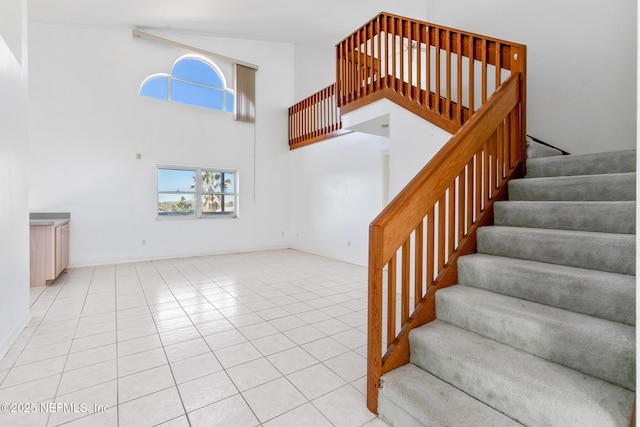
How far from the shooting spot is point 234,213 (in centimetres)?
711

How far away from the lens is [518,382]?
1.30m

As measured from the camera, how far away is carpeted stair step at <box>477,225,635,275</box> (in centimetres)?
161

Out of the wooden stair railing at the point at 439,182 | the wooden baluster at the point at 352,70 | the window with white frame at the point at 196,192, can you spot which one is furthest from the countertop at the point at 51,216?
the wooden stair railing at the point at 439,182

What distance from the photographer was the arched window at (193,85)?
20.0 feet

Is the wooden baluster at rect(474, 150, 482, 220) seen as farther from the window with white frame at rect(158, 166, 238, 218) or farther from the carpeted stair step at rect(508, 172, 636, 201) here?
the window with white frame at rect(158, 166, 238, 218)

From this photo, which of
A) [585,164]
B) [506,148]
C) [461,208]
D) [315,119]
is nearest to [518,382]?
[461,208]

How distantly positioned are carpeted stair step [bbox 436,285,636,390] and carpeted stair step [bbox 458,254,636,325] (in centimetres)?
5

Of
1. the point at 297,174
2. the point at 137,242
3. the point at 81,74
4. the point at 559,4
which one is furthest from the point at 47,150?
the point at 559,4

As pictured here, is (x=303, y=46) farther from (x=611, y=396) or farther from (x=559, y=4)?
(x=611, y=396)

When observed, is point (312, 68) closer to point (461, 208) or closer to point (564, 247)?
point (461, 208)

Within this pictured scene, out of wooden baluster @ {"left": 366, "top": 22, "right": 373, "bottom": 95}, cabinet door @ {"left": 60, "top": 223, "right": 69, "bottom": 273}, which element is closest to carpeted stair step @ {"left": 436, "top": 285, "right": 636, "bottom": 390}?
wooden baluster @ {"left": 366, "top": 22, "right": 373, "bottom": 95}

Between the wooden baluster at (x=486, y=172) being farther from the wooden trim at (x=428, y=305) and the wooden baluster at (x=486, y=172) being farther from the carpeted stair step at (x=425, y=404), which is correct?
the carpeted stair step at (x=425, y=404)

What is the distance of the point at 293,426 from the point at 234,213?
19.5 ft

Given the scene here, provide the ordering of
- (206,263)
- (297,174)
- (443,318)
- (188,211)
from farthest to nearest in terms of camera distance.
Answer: (297,174) → (188,211) → (206,263) → (443,318)
